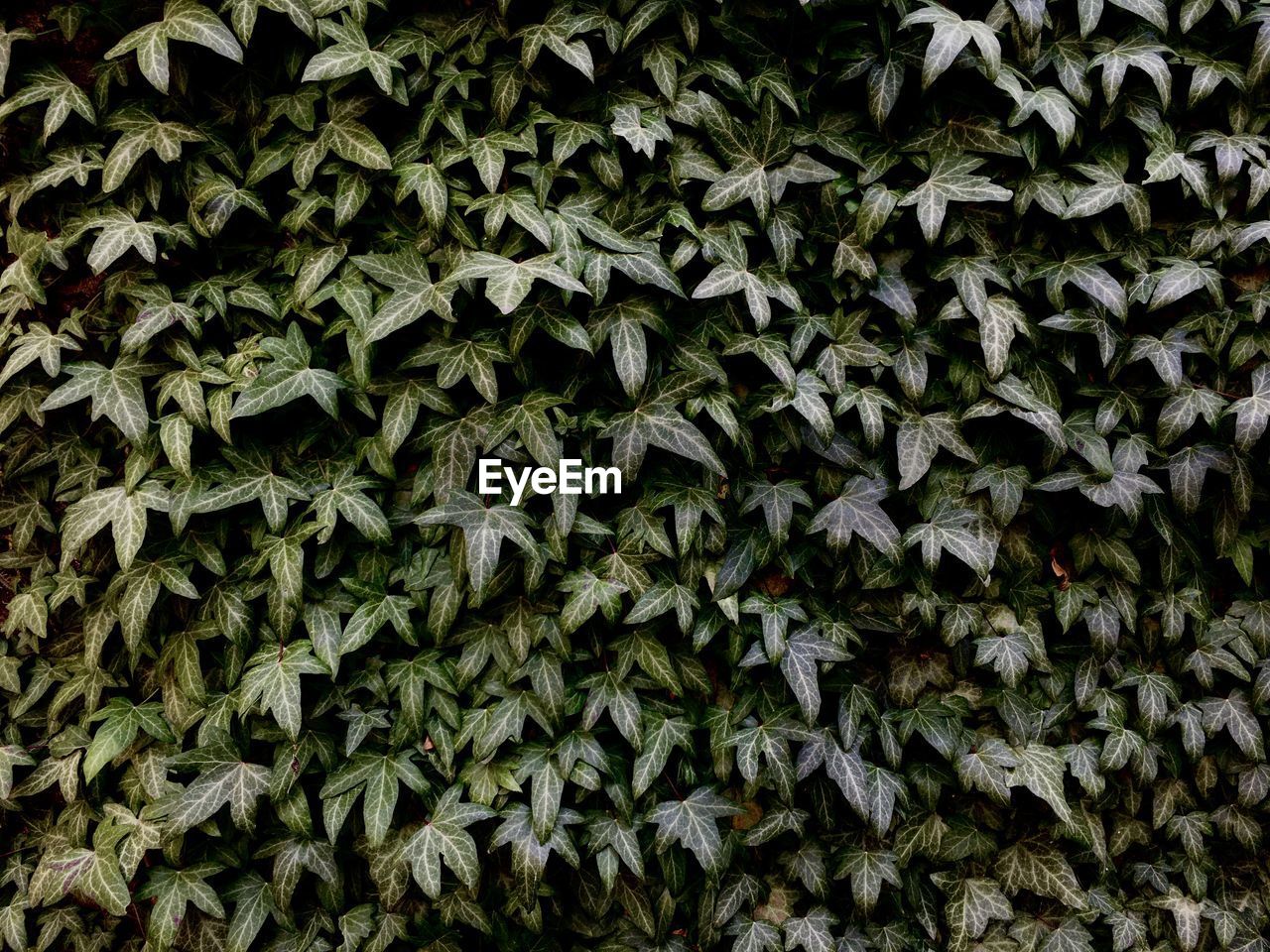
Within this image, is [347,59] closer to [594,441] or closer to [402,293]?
[402,293]

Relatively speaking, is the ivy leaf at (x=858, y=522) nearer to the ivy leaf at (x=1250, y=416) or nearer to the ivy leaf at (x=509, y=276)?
the ivy leaf at (x=509, y=276)

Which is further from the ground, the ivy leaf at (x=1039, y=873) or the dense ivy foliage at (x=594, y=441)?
the dense ivy foliage at (x=594, y=441)

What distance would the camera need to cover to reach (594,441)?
7.25 ft

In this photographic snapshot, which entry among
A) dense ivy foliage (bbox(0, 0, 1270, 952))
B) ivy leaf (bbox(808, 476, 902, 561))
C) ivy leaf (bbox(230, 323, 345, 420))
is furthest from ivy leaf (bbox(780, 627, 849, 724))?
ivy leaf (bbox(230, 323, 345, 420))

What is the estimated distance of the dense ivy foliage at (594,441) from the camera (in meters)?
2.13

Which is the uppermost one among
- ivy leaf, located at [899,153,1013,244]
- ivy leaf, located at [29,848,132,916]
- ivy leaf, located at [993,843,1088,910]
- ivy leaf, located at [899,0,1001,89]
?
ivy leaf, located at [899,0,1001,89]

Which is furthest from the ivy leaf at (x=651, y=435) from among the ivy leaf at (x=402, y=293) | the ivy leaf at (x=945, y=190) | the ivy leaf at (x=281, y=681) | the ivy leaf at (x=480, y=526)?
the ivy leaf at (x=281, y=681)

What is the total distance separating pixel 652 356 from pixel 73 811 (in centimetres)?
204

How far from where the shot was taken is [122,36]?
217cm

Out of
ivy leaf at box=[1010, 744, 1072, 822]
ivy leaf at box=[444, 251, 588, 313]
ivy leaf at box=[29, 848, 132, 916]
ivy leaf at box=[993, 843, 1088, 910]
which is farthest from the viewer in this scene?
ivy leaf at box=[993, 843, 1088, 910]

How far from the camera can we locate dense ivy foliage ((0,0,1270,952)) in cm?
213

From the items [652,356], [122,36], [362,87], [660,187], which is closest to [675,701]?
[652,356]

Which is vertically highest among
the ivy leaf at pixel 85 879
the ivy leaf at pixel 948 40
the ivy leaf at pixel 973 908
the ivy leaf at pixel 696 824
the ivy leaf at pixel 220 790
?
the ivy leaf at pixel 948 40

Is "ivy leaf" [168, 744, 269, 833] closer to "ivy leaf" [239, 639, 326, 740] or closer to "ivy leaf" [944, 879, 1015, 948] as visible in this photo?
"ivy leaf" [239, 639, 326, 740]
